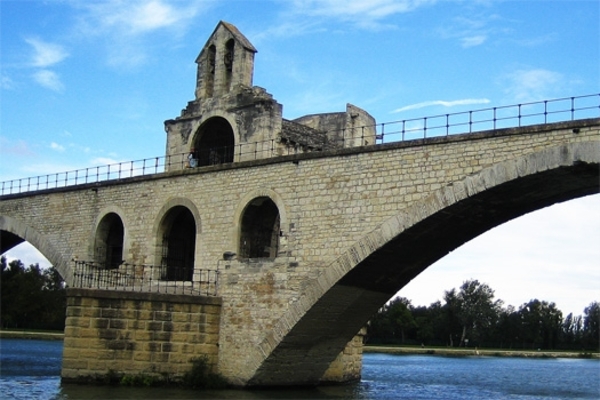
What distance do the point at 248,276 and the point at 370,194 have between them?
4282mm

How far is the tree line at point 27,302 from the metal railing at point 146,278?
36579mm

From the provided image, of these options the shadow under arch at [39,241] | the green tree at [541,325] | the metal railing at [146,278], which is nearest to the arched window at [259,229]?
the metal railing at [146,278]

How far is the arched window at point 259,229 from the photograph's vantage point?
22453mm

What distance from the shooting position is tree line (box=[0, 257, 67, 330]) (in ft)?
207

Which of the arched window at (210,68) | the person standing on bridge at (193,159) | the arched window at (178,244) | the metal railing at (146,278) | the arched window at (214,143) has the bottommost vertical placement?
the metal railing at (146,278)

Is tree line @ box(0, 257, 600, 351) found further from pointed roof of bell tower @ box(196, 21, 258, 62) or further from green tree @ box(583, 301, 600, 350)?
pointed roof of bell tower @ box(196, 21, 258, 62)

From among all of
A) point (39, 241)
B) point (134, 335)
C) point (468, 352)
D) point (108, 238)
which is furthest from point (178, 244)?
point (468, 352)

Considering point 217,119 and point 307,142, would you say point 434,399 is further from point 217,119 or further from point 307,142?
point 217,119

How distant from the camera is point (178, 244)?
25453 millimetres

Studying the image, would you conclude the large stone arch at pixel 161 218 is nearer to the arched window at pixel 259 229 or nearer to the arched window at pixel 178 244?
the arched window at pixel 178 244

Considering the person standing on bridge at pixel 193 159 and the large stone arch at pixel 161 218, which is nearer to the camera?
the large stone arch at pixel 161 218

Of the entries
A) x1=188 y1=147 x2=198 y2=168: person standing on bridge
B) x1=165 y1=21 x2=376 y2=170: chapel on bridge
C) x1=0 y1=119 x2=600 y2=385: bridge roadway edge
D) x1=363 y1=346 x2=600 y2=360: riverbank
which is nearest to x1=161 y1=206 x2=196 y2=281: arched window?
x1=188 y1=147 x2=198 y2=168: person standing on bridge

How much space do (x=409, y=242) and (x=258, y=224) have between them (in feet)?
17.6

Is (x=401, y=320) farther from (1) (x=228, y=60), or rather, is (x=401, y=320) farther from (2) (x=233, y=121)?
(2) (x=233, y=121)
